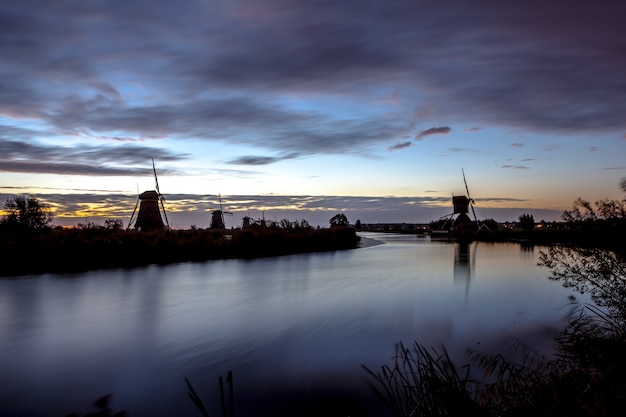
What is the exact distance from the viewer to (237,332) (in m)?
14.0

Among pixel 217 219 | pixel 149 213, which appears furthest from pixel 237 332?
pixel 217 219

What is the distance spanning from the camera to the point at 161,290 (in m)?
22.0

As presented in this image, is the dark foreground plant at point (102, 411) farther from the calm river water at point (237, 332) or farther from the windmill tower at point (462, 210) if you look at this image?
the windmill tower at point (462, 210)

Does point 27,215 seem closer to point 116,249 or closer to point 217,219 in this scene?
point 116,249

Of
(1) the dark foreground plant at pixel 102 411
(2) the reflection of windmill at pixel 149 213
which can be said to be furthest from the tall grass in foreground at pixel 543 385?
(2) the reflection of windmill at pixel 149 213

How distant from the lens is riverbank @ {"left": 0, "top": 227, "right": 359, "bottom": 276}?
26.6 m

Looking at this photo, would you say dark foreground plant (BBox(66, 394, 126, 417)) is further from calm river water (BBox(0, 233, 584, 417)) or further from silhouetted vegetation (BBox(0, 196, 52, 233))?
silhouetted vegetation (BBox(0, 196, 52, 233))

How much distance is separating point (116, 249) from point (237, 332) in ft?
65.5

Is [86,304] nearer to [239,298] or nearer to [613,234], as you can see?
[239,298]

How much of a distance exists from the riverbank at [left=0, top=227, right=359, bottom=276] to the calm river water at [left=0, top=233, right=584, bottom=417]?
8.31ft

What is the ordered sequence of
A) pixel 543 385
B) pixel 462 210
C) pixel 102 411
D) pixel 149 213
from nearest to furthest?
pixel 543 385 → pixel 102 411 → pixel 149 213 → pixel 462 210

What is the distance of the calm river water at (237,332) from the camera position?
8359 millimetres

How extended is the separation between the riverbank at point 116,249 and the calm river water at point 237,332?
2.53 metres

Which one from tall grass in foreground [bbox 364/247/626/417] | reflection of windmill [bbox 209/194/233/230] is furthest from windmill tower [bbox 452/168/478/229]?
tall grass in foreground [bbox 364/247/626/417]
